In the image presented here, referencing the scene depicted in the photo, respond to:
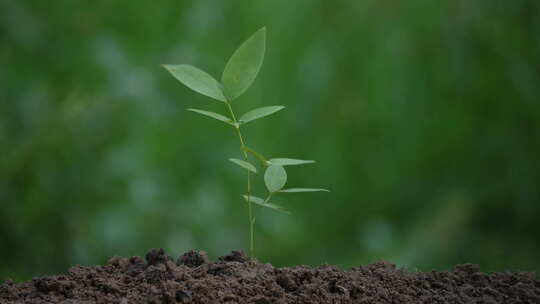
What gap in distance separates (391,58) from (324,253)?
23.1 inches

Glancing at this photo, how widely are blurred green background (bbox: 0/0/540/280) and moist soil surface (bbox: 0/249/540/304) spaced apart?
0.96m

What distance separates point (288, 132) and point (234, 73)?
140 centimetres

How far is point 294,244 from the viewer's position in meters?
2.01

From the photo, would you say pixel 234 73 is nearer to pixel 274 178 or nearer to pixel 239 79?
pixel 239 79

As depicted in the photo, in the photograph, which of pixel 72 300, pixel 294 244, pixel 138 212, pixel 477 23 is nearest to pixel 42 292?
pixel 72 300

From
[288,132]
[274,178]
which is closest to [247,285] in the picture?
[274,178]

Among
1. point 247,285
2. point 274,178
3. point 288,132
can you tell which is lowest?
point 247,285

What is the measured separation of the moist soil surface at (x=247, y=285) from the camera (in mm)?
659

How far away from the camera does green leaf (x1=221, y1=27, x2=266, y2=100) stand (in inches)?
28.2

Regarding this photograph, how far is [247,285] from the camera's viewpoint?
0.68 m

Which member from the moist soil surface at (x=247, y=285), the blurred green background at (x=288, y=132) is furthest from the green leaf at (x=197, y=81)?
the blurred green background at (x=288, y=132)

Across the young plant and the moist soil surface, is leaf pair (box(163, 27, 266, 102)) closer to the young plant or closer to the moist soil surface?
the young plant

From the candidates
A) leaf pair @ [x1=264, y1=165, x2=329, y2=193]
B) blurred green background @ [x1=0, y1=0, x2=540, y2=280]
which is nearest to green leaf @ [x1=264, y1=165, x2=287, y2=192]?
leaf pair @ [x1=264, y1=165, x2=329, y2=193]

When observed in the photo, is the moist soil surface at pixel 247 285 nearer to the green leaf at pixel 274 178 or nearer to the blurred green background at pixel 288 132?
the green leaf at pixel 274 178
